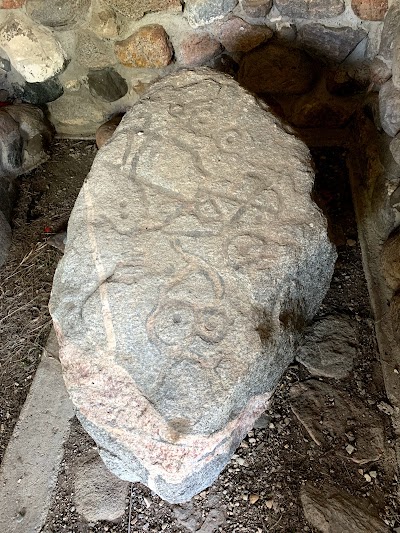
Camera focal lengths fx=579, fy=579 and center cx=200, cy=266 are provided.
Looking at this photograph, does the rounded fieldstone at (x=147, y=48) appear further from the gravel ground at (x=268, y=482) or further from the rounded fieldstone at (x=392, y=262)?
the rounded fieldstone at (x=392, y=262)

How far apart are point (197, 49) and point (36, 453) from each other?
5.38 ft

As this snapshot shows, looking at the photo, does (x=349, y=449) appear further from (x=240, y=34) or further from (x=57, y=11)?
(x=57, y=11)

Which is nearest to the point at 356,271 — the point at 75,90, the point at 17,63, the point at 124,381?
the point at 124,381

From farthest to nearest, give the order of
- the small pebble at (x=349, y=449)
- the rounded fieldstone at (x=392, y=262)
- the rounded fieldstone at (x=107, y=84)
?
the rounded fieldstone at (x=107, y=84), the rounded fieldstone at (x=392, y=262), the small pebble at (x=349, y=449)

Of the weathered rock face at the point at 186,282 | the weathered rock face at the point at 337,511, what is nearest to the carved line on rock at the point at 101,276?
the weathered rock face at the point at 186,282

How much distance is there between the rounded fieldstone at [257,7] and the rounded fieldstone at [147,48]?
0.33 m

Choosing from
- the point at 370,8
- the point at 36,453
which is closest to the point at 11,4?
the point at 370,8

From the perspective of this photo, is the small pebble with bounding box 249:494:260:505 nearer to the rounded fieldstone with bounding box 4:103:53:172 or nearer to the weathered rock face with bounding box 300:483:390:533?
the weathered rock face with bounding box 300:483:390:533

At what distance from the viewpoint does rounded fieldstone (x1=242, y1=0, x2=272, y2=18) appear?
221 centimetres

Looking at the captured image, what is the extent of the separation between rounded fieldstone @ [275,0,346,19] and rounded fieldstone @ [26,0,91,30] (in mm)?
761

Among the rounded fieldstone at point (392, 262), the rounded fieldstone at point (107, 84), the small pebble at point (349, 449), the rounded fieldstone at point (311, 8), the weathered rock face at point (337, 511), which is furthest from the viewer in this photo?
the rounded fieldstone at point (107, 84)

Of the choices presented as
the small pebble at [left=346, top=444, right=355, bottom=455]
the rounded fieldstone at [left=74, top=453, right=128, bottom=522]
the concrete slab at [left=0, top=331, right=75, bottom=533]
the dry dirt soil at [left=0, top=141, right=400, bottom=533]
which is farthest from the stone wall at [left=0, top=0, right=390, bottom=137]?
the rounded fieldstone at [left=74, top=453, right=128, bottom=522]

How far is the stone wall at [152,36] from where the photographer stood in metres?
2.22

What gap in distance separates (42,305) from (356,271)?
46.2 inches
